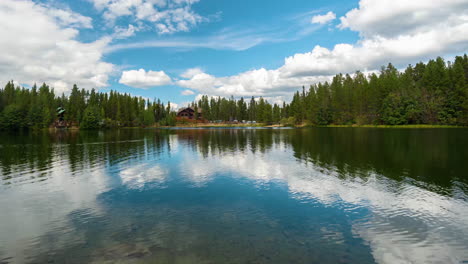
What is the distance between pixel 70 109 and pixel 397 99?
191m

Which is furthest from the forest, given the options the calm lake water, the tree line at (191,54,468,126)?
the calm lake water

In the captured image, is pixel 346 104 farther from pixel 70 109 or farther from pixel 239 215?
pixel 70 109

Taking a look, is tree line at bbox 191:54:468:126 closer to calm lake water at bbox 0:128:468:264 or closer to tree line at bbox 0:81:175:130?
calm lake water at bbox 0:128:468:264

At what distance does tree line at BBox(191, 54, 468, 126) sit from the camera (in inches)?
3974

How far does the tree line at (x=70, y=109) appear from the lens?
473 feet

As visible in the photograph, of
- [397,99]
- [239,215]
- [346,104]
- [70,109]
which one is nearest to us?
[239,215]

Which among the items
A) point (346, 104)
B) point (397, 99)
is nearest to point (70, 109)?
point (346, 104)

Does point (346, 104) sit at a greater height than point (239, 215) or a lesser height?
greater

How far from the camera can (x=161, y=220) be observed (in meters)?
12.5

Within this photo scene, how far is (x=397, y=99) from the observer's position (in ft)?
370

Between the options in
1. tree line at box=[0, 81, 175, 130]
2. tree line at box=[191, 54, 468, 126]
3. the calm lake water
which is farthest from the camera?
tree line at box=[0, 81, 175, 130]

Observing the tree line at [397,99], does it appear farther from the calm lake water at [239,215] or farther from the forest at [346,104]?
the calm lake water at [239,215]

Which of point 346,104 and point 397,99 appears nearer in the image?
point 397,99

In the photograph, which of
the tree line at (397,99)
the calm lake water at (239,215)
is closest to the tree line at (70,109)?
the tree line at (397,99)
